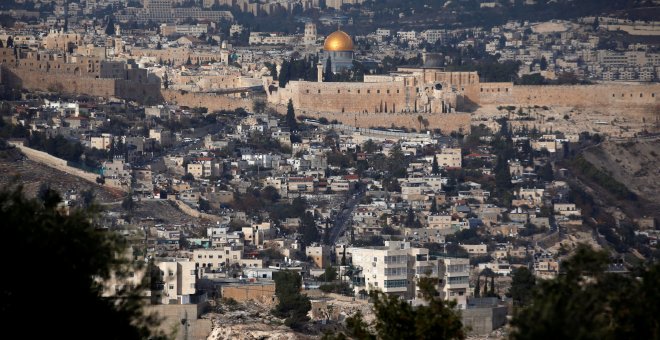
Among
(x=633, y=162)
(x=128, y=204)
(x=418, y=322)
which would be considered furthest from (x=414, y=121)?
(x=418, y=322)

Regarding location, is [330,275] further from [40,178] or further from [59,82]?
[59,82]

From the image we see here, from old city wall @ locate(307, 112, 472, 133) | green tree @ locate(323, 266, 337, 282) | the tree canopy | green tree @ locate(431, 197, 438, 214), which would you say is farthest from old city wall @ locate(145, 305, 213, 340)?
old city wall @ locate(307, 112, 472, 133)

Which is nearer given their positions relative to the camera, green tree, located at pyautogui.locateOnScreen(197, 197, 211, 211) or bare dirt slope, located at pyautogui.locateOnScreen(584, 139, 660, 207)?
green tree, located at pyautogui.locateOnScreen(197, 197, 211, 211)

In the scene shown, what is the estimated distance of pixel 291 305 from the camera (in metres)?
36.8

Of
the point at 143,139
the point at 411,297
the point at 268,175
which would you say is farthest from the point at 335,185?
the point at 411,297

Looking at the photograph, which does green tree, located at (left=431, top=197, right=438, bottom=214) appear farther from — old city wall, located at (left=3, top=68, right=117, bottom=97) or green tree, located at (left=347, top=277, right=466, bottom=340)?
green tree, located at (left=347, top=277, right=466, bottom=340)

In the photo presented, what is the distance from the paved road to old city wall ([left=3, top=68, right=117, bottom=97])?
633 inches

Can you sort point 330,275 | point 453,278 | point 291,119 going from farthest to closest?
point 291,119, point 330,275, point 453,278

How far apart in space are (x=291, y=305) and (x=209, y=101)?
41141 millimetres

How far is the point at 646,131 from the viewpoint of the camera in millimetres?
79375

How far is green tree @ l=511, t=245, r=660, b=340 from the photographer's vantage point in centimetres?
1750

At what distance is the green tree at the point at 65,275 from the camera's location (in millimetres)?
17641

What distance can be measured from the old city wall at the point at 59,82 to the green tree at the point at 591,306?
57386 millimetres

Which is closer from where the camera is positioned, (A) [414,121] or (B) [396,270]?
(B) [396,270]
